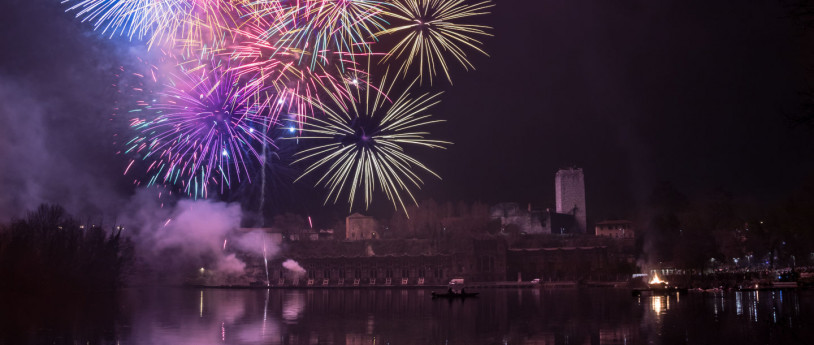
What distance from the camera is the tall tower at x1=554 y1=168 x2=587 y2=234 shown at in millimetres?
115375

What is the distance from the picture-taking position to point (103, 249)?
63.2 m

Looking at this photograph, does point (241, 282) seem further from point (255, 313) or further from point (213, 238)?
point (255, 313)

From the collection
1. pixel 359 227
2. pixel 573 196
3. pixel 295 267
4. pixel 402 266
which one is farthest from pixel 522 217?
pixel 295 267

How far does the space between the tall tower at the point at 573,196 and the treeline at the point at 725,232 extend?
20.8m

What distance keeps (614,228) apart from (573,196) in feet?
29.1

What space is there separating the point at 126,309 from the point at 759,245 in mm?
63547

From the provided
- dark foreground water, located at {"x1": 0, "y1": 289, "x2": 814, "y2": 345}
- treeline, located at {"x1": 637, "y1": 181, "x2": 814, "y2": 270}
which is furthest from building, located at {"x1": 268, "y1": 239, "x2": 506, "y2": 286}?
dark foreground water, located at {"x1": 0, "y1": 289, "x2": 814, "y2": 345}

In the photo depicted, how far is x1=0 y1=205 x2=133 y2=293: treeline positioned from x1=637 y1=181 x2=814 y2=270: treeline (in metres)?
49.6

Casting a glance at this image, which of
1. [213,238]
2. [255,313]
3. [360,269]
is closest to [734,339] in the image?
[255,313]

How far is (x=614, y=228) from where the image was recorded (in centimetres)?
11062

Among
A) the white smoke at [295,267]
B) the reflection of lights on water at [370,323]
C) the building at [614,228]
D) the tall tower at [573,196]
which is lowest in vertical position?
the reflection of lights on water at [370,323]

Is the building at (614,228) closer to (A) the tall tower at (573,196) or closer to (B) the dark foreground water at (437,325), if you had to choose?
(A) the tall tower at (573,196)

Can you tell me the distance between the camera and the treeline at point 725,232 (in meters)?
60.4

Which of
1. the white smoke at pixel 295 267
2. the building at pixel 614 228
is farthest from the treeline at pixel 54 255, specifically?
the building at pixel 614 228
